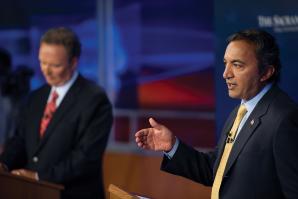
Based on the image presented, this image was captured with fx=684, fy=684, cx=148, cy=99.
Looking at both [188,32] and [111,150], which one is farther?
[188,32]

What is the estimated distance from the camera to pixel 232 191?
9.88 feet

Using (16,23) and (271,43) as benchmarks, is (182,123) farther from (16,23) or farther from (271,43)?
(271,43)

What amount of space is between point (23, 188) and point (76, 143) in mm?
679

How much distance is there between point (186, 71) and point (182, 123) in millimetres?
552

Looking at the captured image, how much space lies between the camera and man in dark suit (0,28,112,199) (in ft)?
13.4

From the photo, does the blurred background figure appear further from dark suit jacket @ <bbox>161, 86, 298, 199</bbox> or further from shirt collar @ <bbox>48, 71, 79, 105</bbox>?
dark suit jacket @ <bbox>161, 86, 298, 199</bbox>

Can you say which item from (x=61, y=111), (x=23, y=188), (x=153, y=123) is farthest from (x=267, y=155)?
(x=61, y=111)

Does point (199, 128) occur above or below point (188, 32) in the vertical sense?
below

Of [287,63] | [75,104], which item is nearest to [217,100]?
[287,63]

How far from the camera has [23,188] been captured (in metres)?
3.55

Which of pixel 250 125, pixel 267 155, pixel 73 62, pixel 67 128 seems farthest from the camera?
pixel 73 62

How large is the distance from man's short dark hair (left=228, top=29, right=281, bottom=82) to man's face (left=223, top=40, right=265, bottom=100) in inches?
0.8

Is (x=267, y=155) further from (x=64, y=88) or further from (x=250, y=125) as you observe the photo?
(x=64, y=88)

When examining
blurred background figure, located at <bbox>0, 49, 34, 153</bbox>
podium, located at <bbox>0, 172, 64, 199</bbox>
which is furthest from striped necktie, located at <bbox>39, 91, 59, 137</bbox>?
blurred background figure, located at <bbox>0, 49, 34, 153</bbox>
